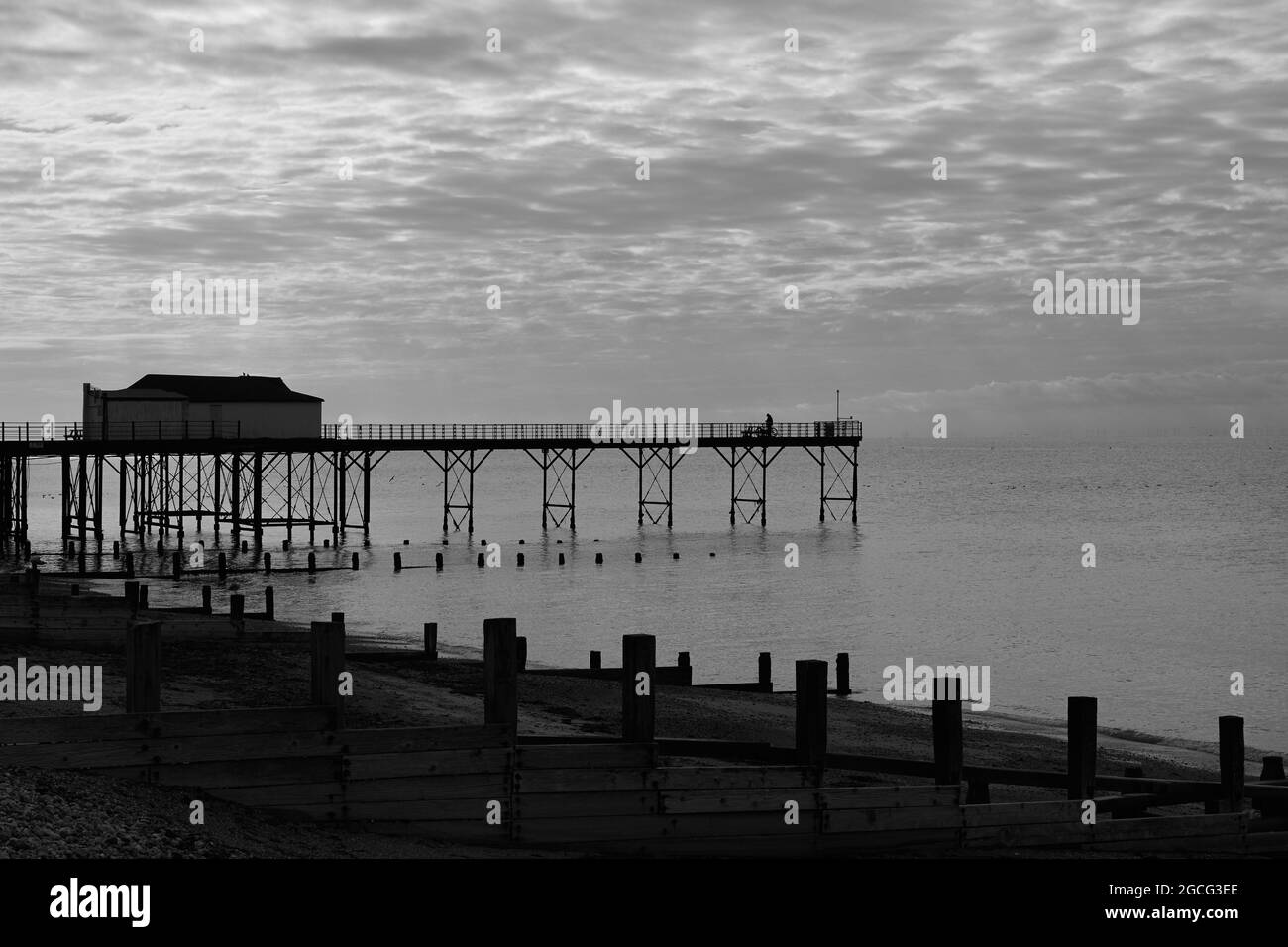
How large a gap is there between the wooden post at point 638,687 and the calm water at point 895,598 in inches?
680

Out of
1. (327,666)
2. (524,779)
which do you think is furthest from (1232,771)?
(327,666)

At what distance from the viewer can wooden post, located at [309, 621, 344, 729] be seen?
1057 cm

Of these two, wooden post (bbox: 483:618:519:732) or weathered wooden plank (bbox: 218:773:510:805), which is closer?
weathered wooden plank (bbox: 218:773:510:805)

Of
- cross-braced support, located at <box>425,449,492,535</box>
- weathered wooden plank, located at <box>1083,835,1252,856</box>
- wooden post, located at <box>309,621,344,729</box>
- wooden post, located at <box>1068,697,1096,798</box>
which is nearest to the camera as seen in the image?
wooden post, located at <box>309,621,344,729</box>

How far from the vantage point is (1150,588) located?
5225 centimetres

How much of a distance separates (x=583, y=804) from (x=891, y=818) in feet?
8.80

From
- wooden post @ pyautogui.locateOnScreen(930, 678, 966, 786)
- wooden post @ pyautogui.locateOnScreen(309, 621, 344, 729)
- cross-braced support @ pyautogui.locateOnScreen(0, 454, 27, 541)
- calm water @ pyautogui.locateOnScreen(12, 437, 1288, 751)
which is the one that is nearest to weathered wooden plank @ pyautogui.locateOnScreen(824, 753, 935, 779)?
wooden post @ pyautogui.locateOnScreen(930, 678, 966, 786)

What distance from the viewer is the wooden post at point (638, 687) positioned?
11203 millimetres

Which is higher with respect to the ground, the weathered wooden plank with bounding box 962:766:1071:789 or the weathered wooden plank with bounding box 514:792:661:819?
the weathered wooden plank with bounding box 514:792:661:819

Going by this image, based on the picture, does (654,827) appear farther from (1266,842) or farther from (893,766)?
(1266,842)

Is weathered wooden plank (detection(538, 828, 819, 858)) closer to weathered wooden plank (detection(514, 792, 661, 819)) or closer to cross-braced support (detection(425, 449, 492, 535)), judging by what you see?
weathered wooden plank (detection(514, 792, 661, 819))

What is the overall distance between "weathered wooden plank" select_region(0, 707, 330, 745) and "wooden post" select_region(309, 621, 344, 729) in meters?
0.09
